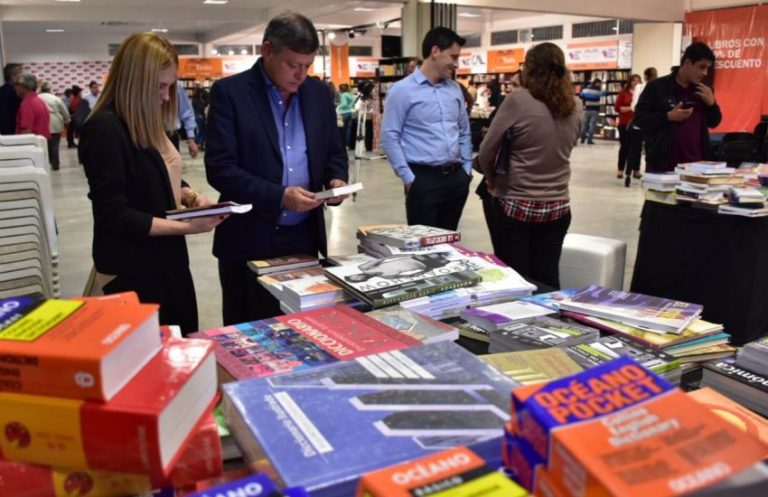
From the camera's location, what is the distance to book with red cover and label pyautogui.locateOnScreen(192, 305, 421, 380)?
4.22 feet

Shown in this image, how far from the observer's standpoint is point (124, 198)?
6.44ft

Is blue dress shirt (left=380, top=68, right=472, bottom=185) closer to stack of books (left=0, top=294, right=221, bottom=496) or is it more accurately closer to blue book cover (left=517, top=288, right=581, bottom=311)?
blue book cover (left=517, top=288, right=581, bottom=311)

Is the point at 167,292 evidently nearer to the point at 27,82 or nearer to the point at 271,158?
the point at 271,158

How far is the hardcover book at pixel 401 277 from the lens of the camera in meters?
1.72

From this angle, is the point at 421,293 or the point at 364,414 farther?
the point at 421,293

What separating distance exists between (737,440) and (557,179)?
2532mm

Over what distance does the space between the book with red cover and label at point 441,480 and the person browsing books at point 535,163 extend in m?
2.46

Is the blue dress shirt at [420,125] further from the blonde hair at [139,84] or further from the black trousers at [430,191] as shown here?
the blonde hair at [139,84]

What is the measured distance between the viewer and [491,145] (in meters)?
3.16

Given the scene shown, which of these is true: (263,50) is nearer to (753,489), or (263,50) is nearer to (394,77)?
(753,489)

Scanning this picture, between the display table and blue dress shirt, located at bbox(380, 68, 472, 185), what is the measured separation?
1298 mm

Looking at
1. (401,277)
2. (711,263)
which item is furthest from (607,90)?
(401,277)

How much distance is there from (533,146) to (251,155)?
143 cm

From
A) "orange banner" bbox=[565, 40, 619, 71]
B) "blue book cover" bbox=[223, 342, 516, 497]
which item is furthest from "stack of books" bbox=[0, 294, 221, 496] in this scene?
"orange banner" bbox=[565, 40, 619, 71]
